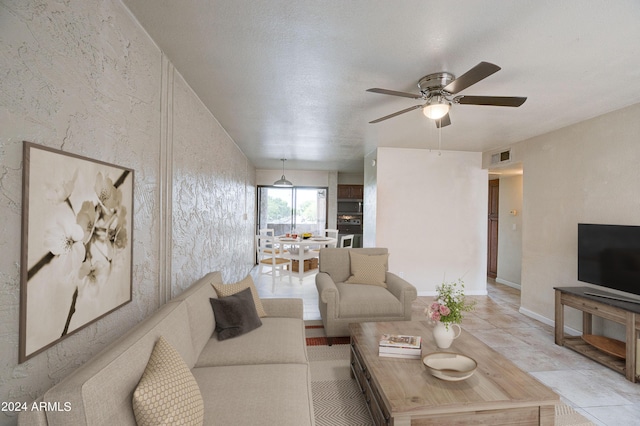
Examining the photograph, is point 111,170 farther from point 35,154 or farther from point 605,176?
point 605,176

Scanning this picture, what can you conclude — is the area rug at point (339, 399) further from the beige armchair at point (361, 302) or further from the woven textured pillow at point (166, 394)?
the woven textured pillow at point (166, 394)

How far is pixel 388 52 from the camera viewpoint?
1.94 m

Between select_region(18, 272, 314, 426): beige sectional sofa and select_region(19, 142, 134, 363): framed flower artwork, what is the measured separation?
0.21m

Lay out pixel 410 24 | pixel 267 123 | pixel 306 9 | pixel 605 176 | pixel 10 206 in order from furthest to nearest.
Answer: pixel 267 123 → pixel 605 176 → pixel 410 24 → pixel 306 9 → pixel 10 206

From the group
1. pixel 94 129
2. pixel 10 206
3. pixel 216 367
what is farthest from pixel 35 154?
pixel 216 367

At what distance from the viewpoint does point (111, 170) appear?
4.62 ft

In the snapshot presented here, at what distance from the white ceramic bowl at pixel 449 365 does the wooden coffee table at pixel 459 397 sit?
0.04 metres

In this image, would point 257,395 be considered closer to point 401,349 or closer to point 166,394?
point 166,394

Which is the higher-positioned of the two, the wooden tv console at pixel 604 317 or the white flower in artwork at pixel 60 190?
the white flower in artwork at pixel 60 190

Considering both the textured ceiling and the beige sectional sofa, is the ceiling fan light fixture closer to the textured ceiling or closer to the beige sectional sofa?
the textured ceiling

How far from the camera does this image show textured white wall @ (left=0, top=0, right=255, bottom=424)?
92 centimetres

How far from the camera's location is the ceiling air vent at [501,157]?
4418 mm

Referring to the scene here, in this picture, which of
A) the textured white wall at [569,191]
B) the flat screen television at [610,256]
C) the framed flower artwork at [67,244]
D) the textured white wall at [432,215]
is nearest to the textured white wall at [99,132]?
the framed flower artwork at [67,244]

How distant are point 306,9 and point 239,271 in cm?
443
